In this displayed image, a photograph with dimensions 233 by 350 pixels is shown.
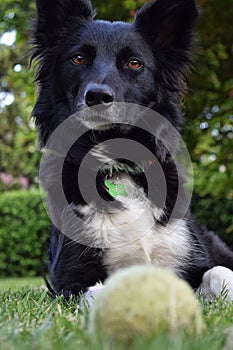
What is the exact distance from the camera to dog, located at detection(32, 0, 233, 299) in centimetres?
332

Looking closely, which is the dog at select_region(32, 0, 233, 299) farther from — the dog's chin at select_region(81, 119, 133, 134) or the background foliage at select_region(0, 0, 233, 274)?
the background foliage at select_region(0, 0, 233, 274)

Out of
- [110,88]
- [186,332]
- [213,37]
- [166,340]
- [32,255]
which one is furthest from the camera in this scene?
[32,255]

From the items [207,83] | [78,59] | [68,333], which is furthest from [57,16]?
[207,83]

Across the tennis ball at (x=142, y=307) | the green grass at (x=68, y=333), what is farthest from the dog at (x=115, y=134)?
the tennis ball at (x=142, y=307)

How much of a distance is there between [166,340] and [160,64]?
265cm

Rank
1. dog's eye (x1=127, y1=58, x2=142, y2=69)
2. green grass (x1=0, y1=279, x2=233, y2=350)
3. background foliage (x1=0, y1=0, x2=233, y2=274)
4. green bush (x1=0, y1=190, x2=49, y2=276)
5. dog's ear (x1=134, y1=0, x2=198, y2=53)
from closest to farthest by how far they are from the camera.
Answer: green grass (x1=0, y1=279, x2=233, y2=350) → dog's eye (x1=127, y1=58, x2=142, y2=69) → dog's ear (x1=134, y1=0, x2=198, y2=53) → background foliage (x1=0, y1=0, x2=233, y2=274) → green bush (x1=0, y1=190, x2=49, y2=276)

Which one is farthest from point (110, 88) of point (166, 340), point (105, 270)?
point (166, 340)

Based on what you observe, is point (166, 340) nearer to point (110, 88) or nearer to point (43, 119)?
point (110, 88)

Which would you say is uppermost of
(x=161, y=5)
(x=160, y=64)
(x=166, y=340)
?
(x=166, y=340)

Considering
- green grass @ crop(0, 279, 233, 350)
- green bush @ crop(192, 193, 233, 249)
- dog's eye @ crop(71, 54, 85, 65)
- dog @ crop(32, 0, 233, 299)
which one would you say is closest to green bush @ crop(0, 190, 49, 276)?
green bush @ crop(192, 193, 233, 249)

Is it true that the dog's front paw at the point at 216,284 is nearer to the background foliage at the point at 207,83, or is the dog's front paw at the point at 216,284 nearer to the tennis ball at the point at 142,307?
the tennis ball at the point at 142,307

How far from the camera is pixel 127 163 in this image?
12.0 feet

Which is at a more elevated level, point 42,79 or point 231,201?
point 42,79

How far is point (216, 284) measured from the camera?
10.4 feet
